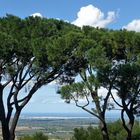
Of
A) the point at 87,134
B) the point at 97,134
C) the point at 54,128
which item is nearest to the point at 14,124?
the point at 97,134

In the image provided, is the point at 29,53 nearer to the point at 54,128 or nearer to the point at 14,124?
the point at 14,124

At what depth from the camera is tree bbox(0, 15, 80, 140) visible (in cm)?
1769

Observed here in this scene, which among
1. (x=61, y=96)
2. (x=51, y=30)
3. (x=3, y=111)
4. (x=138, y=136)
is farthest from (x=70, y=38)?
(x=138, y=136)

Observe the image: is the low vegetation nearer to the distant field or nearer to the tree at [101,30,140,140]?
the distant field

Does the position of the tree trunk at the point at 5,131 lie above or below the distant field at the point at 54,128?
below

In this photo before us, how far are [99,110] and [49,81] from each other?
248 centimetres

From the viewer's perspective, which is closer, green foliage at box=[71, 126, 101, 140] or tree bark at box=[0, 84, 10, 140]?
tree bark at box=[0, 84, 10, 140]

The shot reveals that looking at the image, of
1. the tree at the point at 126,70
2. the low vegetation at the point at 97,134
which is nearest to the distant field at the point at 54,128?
the low vegetation at the point at 97,134

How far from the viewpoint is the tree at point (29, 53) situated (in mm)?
17688

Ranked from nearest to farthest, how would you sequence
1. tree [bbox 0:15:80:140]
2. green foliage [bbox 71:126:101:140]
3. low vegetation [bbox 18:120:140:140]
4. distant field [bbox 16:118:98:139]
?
1. tree [bbox 0:15:80:140]
2. low vegetation [bbox 18:120:140:140]
3. green foliage [bbox 71:126:101:140]
4. distant field [bbox 16:118:98:139]

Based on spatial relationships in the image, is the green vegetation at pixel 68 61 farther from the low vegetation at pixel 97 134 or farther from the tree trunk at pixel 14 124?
the low vegetation at pixel 97 134

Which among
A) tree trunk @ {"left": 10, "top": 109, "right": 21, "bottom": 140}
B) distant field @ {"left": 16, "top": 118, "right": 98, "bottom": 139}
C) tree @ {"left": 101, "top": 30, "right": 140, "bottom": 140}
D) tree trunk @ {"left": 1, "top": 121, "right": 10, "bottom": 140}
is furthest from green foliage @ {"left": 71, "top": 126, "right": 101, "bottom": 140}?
tree trunk @ {"left": 1, "top": 121, "right": 10, "bottom": 140}

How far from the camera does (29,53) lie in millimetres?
18312

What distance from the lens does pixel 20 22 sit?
18.3 meters
